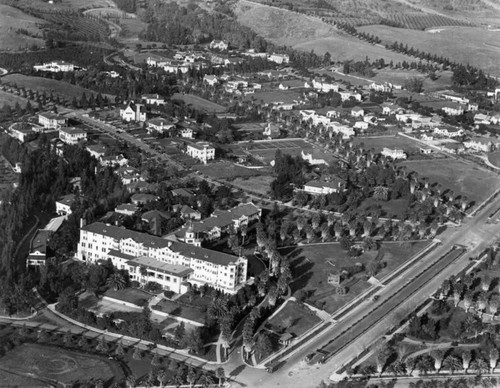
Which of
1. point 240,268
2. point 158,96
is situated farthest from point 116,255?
point 158,96

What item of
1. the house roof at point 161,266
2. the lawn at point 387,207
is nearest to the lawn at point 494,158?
the lawn at point 387,207

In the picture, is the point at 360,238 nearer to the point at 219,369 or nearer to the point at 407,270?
the point at 407,270

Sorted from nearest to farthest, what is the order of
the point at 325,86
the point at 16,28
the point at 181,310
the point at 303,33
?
the point at 181,310
the point at 325,86
the point at 16,28
the point at 303,33

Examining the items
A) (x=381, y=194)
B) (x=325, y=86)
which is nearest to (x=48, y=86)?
(x=325, y=86)

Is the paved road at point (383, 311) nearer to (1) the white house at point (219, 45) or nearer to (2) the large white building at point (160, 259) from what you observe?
(2) the large white building at point (160, 259)

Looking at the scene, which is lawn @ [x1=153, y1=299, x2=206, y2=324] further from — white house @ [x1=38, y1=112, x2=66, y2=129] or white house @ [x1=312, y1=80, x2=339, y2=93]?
white house @ [x1=312, y1=80, x2=339, y2=93]

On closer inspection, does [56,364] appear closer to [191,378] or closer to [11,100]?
[191,378]
